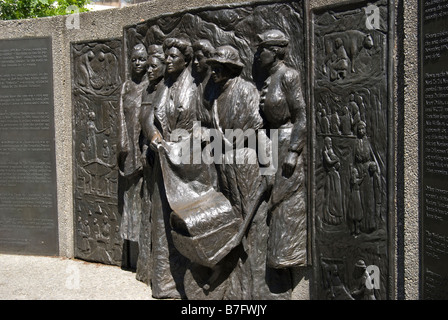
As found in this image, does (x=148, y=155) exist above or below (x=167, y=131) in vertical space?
below

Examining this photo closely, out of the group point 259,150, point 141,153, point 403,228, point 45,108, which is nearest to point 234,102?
point 259,150

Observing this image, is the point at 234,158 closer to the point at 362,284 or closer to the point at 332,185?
the point at 332,185

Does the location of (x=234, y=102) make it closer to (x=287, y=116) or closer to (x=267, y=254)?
(x=287, y=116)

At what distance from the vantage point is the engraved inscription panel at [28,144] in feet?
21.2

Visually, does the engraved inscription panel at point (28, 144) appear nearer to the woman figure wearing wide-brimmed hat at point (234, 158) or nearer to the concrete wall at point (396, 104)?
the concrete wall at point (396, 104)

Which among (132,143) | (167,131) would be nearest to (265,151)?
(167,131)

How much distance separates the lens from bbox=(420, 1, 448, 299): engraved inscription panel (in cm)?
368

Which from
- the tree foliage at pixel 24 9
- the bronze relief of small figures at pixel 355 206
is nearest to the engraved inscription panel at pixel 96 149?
the bronze relief of small figures at pixel 355 206

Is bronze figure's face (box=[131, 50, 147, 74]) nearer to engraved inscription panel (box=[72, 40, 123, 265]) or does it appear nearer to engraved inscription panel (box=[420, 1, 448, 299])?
engraved inscription panel (box=[72, 40, 123, 265])

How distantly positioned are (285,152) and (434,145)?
1.23 m

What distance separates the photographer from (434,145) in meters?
3.80

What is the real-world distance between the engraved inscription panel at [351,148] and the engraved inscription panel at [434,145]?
28 centimetres

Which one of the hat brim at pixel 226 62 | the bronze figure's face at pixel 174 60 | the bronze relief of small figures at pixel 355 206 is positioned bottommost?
the bronze relief of small figures at pixel 355 206

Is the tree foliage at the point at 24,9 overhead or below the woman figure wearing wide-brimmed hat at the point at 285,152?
overhead
